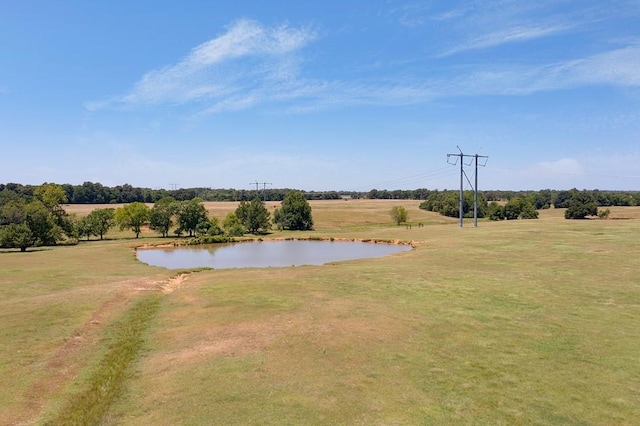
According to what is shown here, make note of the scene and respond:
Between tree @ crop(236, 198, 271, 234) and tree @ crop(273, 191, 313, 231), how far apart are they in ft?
21.6

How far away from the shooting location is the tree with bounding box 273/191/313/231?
113375 millimetres

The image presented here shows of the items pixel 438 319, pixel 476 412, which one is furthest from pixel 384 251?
pixel 476 412

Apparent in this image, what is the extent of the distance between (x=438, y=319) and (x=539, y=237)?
49.6m

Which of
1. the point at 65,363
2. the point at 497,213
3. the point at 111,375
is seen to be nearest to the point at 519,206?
the point at 497,213

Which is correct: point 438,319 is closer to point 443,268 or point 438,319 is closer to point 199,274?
point 443,268

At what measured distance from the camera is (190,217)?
315ft

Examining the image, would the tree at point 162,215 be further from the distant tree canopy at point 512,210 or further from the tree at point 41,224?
the distant tree canopy at point 512,210

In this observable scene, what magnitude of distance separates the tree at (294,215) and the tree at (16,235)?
58184 millimetres

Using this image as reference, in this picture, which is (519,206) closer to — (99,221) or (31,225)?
(99,221)

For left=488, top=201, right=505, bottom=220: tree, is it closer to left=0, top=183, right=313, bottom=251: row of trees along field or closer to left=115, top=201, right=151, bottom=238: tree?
left=0, top=183, right=313, bottom=251: row of trees along field

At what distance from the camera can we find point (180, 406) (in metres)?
14.9

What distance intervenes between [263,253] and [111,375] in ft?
164

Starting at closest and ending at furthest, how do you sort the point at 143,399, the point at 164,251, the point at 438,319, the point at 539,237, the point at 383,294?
1. the point at 143,399
2. the point at 438,319
3. the point at 383,294
4. the point at 539,237
5. the point at 164,251

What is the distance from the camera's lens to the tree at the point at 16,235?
67625 millimetres
